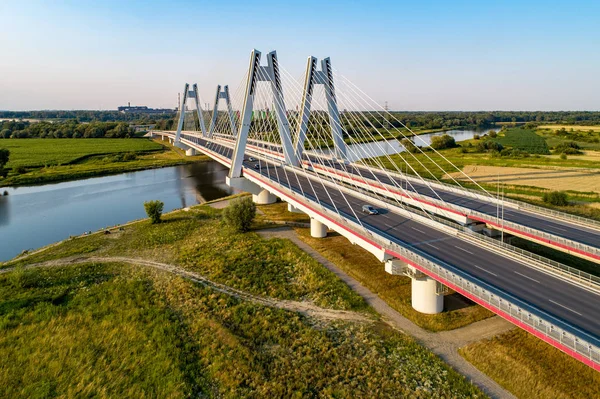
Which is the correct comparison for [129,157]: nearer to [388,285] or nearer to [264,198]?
[264,198]

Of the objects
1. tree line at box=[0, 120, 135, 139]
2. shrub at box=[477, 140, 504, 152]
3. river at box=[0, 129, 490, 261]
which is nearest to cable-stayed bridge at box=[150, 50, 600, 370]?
river at box=[0, 129, 490, 261]

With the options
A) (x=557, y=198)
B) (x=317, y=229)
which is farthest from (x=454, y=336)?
(x=557, y=198)

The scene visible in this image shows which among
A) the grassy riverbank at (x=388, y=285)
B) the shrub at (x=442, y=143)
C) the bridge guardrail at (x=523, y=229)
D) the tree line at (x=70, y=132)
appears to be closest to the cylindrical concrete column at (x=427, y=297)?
the grassy riverbank at (x=388, y=285)

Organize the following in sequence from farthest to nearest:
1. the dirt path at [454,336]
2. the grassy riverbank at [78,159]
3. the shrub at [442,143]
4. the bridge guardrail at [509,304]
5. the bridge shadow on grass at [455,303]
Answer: the shrub at [442,143] < the grassy riverbank at [78,159] < the bridge shadow on grass at [455,303] < the dirt path at [454,336] < the bridge guardrail at [509,304]

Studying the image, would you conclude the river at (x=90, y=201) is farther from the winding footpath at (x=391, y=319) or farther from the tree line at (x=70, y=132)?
the tree line at (x=70, y=132)

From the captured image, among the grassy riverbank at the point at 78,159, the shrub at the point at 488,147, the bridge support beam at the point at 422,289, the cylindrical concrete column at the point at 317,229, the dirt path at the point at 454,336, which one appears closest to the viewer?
the dirt path at the point at 454,336

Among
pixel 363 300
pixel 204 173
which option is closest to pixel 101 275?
pixel 363 300

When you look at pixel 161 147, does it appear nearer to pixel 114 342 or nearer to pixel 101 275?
pixel 101 275

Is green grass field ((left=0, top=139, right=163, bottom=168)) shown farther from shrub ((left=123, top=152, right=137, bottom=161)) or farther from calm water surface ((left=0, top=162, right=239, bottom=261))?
calm water surface ((left=0, top=162, right=239, bottom=261))
